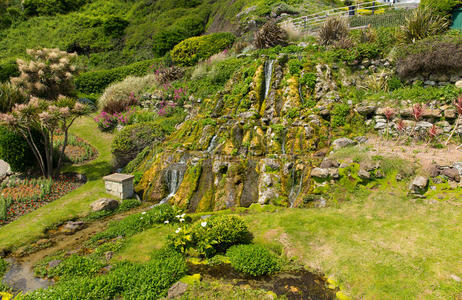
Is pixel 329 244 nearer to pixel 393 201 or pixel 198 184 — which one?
pixel 393 201

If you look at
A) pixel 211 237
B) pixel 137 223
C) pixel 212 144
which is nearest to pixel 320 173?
pixel 211 237

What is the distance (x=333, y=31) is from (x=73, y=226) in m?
19.6

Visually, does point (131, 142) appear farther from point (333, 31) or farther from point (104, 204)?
point (333, 31)

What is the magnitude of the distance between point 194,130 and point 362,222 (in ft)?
34.6

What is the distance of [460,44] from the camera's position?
12750mm

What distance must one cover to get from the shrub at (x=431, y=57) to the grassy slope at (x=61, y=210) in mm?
17140

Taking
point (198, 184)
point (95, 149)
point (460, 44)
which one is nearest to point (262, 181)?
point (198, 184)

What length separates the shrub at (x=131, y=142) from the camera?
1528cm

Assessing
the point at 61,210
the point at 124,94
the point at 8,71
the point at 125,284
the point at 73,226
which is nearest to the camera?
the point at 125,284

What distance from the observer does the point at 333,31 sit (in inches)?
732

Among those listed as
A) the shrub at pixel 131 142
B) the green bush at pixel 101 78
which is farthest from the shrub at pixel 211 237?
the green bush at pixel 101 78

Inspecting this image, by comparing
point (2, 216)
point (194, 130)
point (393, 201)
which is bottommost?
point (2, 216)

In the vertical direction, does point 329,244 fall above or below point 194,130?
below

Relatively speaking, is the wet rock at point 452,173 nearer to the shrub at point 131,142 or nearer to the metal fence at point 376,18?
the shrub at point 131,142
